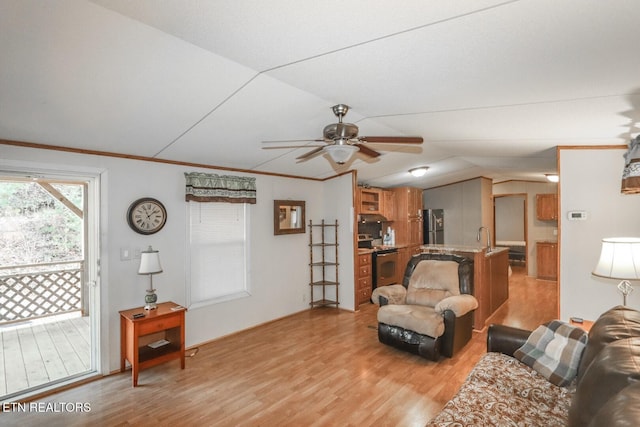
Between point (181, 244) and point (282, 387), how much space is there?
199 centimetres

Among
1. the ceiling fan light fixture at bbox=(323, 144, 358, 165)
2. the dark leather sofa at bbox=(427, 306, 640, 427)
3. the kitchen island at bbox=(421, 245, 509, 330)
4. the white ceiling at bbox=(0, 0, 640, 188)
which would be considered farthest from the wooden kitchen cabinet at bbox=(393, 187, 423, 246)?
the ceiling fan light fixture at bbox=(323, 144, 358, 165)

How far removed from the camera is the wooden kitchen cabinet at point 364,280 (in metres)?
5.31

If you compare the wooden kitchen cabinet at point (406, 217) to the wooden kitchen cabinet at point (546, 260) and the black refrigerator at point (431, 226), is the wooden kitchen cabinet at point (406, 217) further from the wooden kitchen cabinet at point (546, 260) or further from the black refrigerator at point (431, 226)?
the wooden kitchen cabinet at point (546, 260)

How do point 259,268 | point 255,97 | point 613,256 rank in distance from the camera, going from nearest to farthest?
point 613,256
point 255,97
point 259,268

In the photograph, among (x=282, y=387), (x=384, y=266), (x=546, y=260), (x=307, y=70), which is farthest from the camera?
(x=546, y=260)

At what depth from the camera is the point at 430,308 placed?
3.58m

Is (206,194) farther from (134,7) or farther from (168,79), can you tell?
(134,7)

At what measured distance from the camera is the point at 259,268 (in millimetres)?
4570

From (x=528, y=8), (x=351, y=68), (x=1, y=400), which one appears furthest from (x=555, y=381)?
(x=1, y=400)

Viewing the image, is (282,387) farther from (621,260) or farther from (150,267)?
(621,260)

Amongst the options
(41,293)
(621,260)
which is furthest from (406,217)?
(41,293)

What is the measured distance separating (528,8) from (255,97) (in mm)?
1743

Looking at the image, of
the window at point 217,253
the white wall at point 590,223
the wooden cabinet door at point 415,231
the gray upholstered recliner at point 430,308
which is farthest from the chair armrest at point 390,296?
the wooden cabinet door at point 415,231

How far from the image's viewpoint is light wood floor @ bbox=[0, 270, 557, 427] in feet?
7.84
